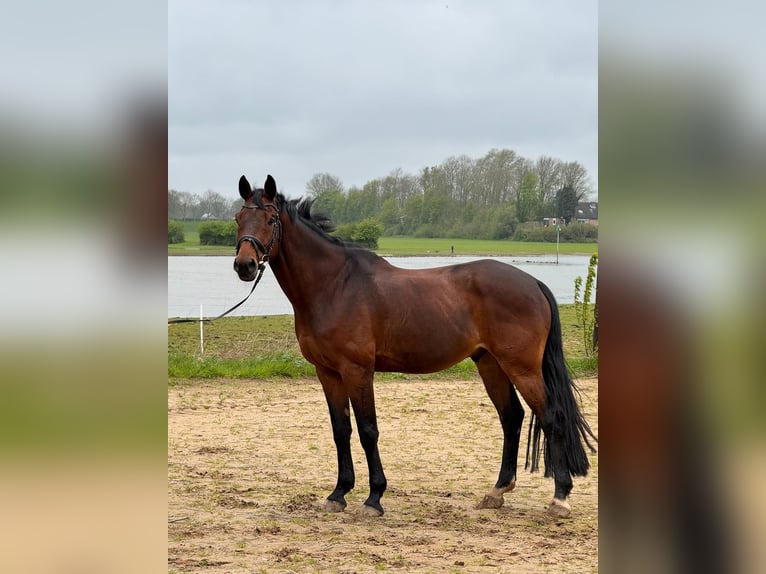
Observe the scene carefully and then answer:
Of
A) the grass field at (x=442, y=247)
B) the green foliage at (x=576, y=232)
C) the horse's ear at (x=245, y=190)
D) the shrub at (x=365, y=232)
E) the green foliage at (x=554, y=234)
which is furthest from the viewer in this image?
the green foliage at (x=554, y=234)

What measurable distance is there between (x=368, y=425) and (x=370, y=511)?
54cm

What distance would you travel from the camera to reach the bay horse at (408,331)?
5.01 meters

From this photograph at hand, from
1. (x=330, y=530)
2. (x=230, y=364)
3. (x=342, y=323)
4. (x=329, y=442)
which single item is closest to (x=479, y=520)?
(x=330, y=530)

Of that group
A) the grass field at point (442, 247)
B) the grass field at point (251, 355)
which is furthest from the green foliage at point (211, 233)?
the grass field at point (251, 355)

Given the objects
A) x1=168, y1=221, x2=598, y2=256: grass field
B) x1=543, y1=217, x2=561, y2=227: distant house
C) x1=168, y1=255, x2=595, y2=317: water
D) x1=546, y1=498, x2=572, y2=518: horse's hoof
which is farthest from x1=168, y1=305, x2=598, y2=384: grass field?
x1=543, y1=217, x2=561, y2=227: distant house

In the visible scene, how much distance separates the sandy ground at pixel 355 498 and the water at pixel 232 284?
580 centimetres

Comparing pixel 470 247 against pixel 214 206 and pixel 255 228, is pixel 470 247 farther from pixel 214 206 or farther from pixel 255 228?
pixel 255 228

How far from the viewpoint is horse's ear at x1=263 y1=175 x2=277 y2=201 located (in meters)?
4.80

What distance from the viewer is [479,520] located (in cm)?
487

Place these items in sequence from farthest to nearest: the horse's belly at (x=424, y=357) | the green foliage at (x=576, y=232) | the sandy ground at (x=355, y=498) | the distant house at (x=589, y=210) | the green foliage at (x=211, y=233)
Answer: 1. the green foliage at (x=576, y=232)
2. the green foliage at (x=211, y=233)
3. the distant house at (x=589, y=210)
4. the horse's belly at (x=424, y=357)
5. the sandy ground at (x=355, y=498)

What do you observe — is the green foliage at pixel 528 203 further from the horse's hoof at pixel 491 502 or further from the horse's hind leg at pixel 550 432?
the horse's hoof at pixel 491 502
